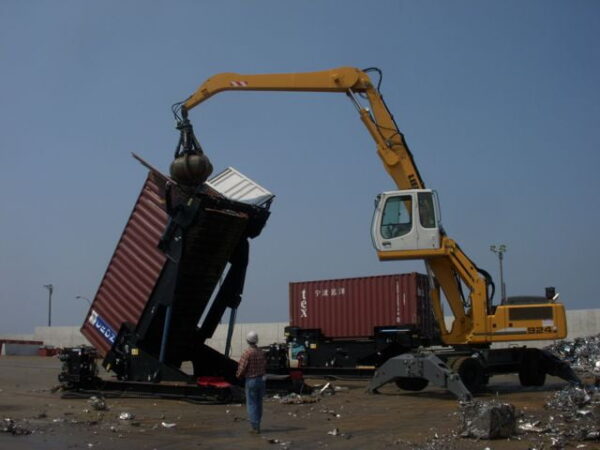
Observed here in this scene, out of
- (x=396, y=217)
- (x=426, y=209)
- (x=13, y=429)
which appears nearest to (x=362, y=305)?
(x=396, y=217)

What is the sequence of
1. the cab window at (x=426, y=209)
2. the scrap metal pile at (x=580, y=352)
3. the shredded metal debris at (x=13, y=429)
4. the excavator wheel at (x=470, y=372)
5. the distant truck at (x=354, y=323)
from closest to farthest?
the shredded metal debris at (x=13, y=429) < the excavator wheel at (x=470, y=372) < the cab window at (x=426, y=209) < the distant truck at (x=354, y=323) < the scrap metal pile at (x=580, y=352)

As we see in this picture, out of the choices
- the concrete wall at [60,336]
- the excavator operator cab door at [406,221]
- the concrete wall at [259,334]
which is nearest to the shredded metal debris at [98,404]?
the excavator operator cab door at [406,221]

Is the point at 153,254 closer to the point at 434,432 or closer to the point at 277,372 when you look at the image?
the point at 277,372

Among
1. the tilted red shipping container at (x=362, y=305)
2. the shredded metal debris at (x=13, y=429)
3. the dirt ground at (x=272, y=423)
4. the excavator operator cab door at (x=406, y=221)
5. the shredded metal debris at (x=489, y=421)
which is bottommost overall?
the dirt ground at (x=272, y=423)

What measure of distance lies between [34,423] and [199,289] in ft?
16.2

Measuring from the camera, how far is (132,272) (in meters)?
14.9

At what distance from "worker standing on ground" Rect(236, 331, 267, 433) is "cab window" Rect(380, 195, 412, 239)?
5.75m

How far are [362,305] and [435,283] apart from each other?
6.20 m

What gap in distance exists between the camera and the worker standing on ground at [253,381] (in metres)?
9.65

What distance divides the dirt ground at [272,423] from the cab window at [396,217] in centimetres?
332

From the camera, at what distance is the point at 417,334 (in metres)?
18.7

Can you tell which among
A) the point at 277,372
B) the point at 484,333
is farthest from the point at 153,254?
the point at 484,333

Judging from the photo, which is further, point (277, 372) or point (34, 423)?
point (277, 372)

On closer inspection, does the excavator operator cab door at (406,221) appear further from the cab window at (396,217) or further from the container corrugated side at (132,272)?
the container corrugated side at (132,272)
